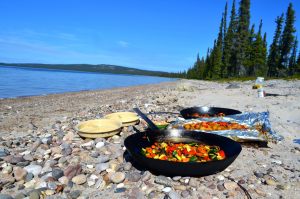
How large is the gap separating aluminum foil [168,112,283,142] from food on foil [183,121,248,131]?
166 millimetres

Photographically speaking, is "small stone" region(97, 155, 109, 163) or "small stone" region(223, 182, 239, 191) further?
"small stone" region(97, 155, 109, 163)

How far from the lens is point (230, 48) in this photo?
50594mm

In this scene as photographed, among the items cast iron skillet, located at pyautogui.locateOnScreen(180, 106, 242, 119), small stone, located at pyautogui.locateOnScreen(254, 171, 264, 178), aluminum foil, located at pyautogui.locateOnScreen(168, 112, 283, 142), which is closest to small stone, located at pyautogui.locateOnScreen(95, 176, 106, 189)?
small stone, located at pyautogui.locateOnScreen(254, 171, 264, 178)

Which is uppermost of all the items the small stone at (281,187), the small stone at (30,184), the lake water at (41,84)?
the small stone at (281,187)

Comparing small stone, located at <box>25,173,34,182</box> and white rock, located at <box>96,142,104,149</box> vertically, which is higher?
white rock, located at <box>96,142,104,149</box>

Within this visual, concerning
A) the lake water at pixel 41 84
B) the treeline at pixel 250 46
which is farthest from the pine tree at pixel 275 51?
the lake water at pixel 41 84

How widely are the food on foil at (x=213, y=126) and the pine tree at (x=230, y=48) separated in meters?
48.5

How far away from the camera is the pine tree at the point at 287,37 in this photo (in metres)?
44.8

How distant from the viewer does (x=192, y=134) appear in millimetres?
3947

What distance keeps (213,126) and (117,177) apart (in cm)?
252

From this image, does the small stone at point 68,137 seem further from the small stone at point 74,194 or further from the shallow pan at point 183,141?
the small stone at point 74,194

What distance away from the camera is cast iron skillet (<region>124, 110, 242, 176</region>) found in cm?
283

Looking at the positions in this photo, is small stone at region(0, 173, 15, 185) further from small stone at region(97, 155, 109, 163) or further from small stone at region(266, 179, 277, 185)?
small stone at region(266, 179, 277, 185)

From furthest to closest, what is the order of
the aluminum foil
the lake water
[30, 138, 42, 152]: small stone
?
the lake water < the aluminum foil < [30, 138, 42, 152]: small stone
